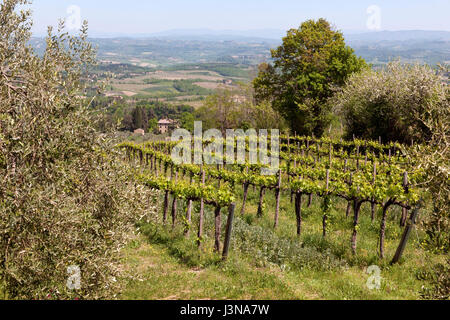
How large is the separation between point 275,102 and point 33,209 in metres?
39.0

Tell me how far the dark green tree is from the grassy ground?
2523 cm

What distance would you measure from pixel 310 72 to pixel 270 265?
33151 millimetres

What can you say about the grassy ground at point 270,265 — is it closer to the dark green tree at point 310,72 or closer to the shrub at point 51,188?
the shrub at point 51,188

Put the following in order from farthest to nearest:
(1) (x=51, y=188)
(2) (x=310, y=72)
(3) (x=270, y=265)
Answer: (2) (x=310, y=72) < (3) (x=270, y=265) < (1) (x=51, y=188)

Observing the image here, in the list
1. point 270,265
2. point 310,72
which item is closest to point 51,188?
point 270,265

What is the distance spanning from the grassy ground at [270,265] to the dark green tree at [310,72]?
25.2 meters

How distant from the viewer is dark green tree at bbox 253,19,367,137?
39.4 m

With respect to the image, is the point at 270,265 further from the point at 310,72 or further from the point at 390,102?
the point at 310,72

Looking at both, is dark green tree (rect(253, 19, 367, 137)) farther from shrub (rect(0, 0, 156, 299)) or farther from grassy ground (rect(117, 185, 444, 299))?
shrub (rect(0, 0, 156, 299))

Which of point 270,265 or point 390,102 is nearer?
point 270,265

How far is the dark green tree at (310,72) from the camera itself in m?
39.4

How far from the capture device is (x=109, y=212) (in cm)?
811

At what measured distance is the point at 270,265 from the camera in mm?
11375

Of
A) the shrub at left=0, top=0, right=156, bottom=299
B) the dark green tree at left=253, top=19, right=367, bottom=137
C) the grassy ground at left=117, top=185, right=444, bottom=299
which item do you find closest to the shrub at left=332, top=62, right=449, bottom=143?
the dark green tree at left=253, top=19, right=367, bottom=137
